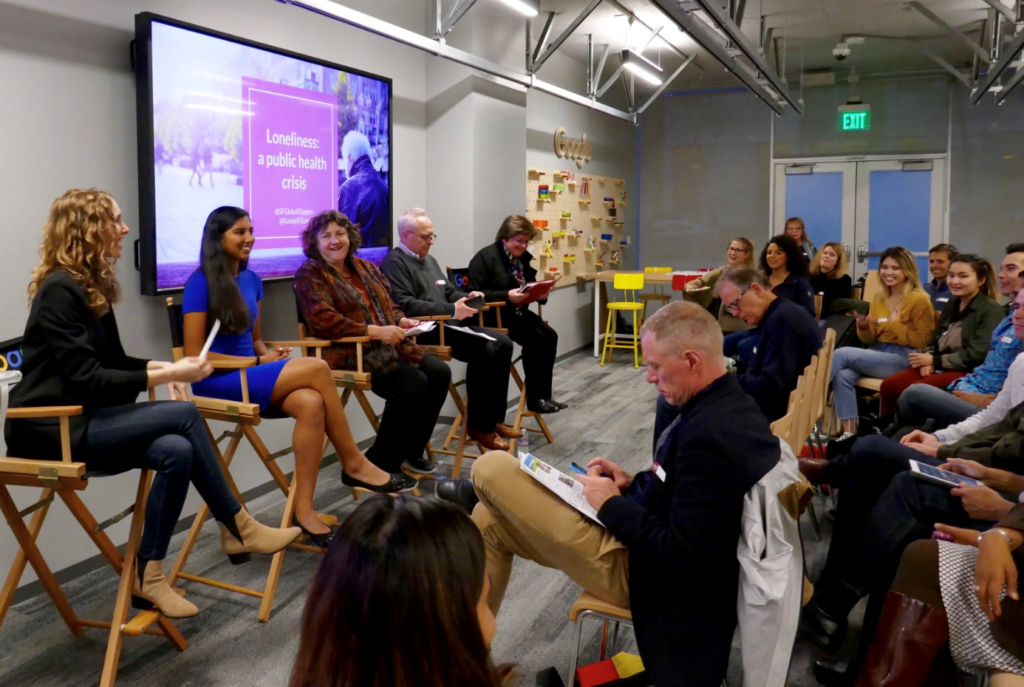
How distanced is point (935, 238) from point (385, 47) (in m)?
8.15

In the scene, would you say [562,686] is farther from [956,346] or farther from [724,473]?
[956,346]

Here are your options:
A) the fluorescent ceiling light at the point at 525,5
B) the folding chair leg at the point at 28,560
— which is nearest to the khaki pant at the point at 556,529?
the folding chair leg at the point at 28,560

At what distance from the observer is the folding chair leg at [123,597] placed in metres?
2.54

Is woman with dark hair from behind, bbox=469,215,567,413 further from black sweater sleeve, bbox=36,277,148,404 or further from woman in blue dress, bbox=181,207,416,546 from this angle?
black sweater sleeve, bbox=36,277,148,404

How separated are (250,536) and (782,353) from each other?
2.33 m

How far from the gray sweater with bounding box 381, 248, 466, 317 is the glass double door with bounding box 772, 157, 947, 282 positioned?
736 cm

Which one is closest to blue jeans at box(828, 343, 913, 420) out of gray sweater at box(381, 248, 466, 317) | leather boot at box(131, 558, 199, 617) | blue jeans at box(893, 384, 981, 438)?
blue jeans at box(893, 384, 981, 438)

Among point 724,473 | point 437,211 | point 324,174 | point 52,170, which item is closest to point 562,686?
point 724,473

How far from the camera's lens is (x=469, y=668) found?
98 centimetres

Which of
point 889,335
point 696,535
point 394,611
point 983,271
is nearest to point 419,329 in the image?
point 696,535

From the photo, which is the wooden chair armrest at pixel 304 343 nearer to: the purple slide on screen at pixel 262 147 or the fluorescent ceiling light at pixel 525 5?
the purple slide on screen at pixel 262 147

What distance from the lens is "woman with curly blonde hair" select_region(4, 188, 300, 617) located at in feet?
8.61

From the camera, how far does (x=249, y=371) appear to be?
3.48 metres

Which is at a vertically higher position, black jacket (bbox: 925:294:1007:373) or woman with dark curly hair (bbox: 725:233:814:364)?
woman with dark curly hair (bbox: 725:233:814:364)
